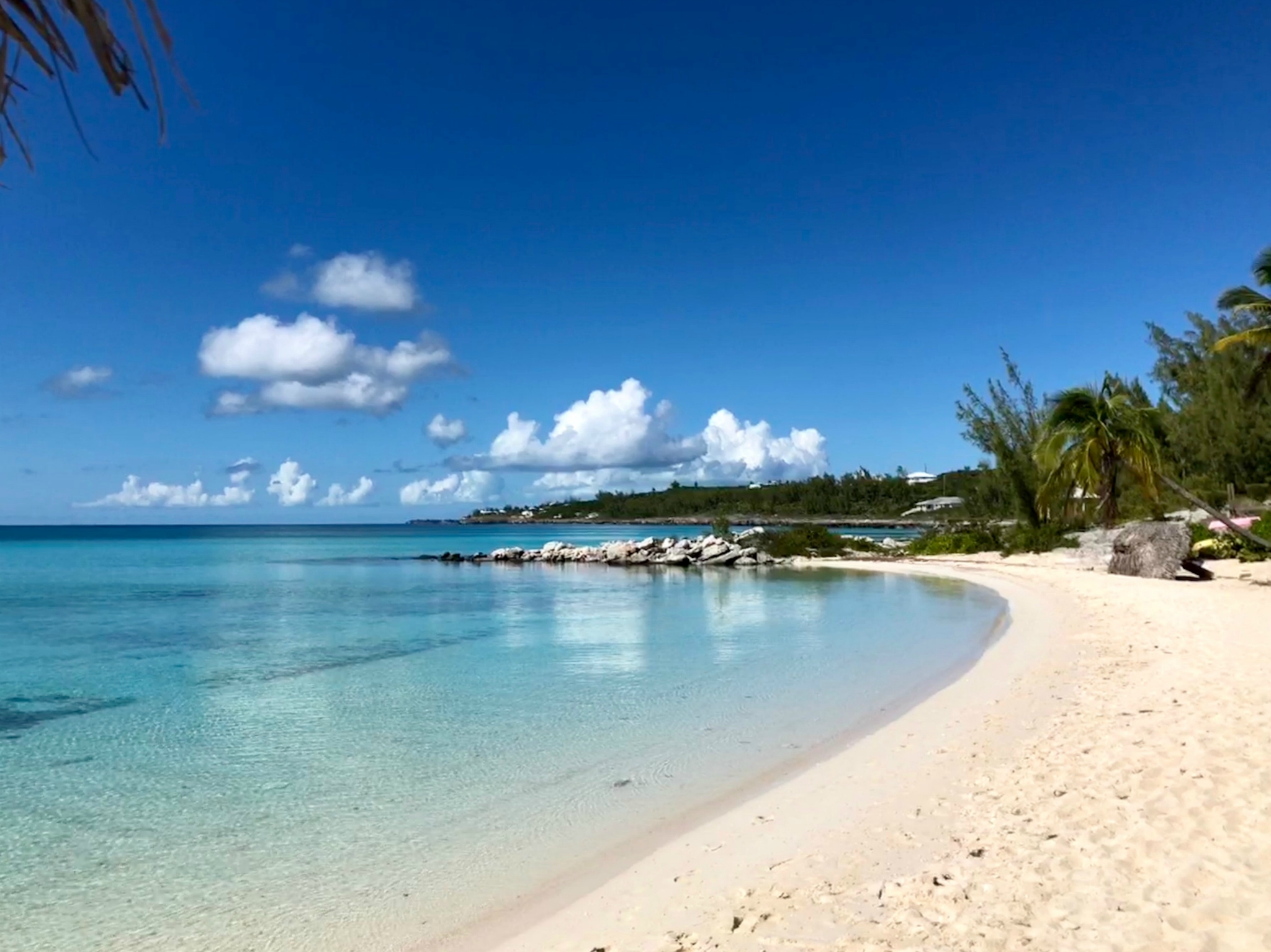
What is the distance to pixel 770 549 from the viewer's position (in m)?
45.3

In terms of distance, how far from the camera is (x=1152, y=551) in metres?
22.5

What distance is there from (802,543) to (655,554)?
803 cm

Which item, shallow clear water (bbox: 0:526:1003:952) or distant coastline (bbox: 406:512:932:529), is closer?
shallow clear water (bbox: 0:526:1003:952)

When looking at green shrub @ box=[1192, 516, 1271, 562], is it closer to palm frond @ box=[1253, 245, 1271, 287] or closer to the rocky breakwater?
palm frond @ box=[1253, 245, 1271, 287]

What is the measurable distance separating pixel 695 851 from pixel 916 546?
40.2 metres

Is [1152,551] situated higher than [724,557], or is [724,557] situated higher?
[1152,551]

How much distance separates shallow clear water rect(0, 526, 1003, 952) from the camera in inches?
199


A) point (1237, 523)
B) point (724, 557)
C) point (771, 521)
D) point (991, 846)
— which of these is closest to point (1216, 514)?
point (1237, 523)

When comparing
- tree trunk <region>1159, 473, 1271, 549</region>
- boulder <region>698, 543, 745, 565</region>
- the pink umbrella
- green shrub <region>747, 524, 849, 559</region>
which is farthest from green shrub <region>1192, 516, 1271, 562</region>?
boulder <region>698, 543, 745, 565</region>

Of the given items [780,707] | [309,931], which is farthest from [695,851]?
[780,707]

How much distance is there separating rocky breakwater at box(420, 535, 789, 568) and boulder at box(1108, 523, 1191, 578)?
1843 centimetres

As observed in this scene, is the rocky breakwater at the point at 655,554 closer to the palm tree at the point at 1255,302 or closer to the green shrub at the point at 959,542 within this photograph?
the green shrub at the point at 959,542

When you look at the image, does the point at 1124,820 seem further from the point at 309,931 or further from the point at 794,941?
the point at 309,931

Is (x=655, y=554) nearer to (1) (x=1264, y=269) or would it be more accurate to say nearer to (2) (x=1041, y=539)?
(2) (x=1041, y=539)
